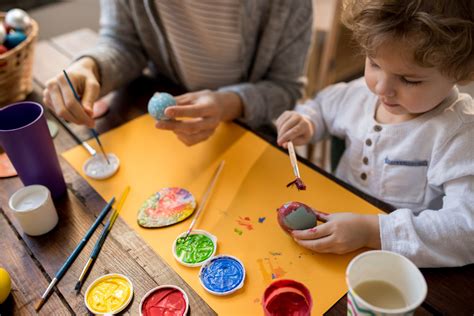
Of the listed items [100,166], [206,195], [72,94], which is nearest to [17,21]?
[72,94]

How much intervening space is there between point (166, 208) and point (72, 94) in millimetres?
366

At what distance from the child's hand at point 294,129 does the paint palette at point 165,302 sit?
40 cm

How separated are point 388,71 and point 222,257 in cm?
45

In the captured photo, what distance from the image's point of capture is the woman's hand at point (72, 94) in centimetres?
97

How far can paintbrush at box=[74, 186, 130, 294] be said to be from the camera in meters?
0.72

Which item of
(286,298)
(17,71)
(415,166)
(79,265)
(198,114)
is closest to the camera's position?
(286,298)

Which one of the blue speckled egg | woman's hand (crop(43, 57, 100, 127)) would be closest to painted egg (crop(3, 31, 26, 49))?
woman's hand (crop(43, 57, 100, 127))

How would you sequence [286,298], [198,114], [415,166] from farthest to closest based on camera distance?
[198,114] → [415,166] → [286,298]

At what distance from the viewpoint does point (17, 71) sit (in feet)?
3.75

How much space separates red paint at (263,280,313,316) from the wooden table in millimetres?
50

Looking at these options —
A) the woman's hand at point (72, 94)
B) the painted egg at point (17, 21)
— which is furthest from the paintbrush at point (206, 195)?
the painted egg at point (17, 21)

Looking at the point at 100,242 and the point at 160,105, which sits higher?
the point at 160,105

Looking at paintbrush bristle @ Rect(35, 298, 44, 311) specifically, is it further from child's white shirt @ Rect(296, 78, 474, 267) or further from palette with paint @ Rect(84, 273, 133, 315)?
child's white shirt @ Rect(296, 78, 474, 267)

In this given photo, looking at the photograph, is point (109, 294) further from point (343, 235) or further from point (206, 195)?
point (343, 235)
